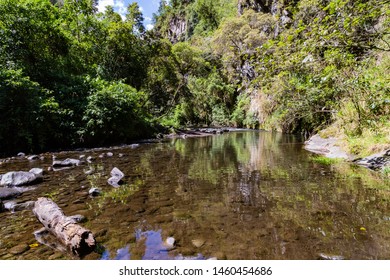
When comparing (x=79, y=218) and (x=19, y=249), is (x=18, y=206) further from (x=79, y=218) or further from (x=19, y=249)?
(x=19, y=249)

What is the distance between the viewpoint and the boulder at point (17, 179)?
21.3 feet

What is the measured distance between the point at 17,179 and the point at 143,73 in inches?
745

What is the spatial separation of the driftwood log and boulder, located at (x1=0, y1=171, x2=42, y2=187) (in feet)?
10.0

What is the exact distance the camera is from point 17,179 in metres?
6.66

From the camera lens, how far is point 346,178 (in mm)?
6645

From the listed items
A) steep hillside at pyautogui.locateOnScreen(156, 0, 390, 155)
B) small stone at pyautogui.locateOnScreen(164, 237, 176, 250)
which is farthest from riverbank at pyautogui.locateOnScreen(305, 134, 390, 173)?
small stone at pyautogui.locateOnScreen(164, 237, 176, 250)

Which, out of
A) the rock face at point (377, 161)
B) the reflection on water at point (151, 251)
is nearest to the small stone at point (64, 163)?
the reflection on water at point (151, 251)

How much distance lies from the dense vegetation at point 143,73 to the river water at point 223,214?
2553 millimetres

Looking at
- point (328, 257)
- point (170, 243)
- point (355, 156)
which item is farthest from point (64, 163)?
point (355, 156)

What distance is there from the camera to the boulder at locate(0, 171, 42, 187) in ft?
21.3

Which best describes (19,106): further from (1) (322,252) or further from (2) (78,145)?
(1) (322,252)

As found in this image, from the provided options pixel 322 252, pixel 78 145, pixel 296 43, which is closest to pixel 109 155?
pixel 78 145

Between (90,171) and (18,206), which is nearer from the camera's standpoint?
(18,206)

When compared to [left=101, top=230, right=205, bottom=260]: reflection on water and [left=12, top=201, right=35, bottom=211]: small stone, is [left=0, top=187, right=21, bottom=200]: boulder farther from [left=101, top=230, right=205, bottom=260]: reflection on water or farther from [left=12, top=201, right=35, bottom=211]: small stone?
[left=101, top=230, right=205, bottom=260]: reflection on water
